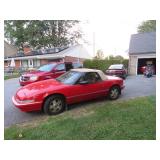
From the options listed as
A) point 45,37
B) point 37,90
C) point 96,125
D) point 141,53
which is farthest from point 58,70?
point 45,37

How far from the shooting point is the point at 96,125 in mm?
4133

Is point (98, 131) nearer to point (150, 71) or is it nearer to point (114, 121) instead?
point (114, 121)

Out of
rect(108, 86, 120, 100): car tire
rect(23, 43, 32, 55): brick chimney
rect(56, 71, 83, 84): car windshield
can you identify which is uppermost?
rect(23, 43, 32, 55): brick chimney

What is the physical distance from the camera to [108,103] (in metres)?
5.82

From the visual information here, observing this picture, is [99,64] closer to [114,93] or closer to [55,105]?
[114,93]

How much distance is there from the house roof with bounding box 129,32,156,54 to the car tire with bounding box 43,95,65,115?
12862mm

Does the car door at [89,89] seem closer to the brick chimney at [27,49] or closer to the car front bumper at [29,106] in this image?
the car front bumper at [29,106]

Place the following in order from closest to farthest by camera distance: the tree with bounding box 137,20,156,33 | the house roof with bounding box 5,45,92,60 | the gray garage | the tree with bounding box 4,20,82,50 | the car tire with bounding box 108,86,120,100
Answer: the car tire with bounding box 108,86,120,100, the tree with bounding box 137,20,156,33, the gray garage, the house roof with bounding box 5,45,92,60, the tree with bounding box 4,20,82,50

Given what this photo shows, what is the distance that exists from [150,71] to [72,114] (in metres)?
10.2

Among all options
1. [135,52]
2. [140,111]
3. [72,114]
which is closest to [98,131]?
[72,114]

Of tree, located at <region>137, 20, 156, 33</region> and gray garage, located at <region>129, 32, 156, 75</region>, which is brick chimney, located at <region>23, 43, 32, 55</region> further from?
tree, located at <region>137, 20, 156, 33</region>

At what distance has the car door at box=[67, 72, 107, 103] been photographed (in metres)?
5.31

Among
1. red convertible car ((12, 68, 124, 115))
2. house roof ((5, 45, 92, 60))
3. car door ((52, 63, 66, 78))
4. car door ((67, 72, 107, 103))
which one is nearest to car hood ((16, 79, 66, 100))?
red convertible car ((12, 68, 124, 115))

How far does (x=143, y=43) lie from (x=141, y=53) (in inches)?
52.5
